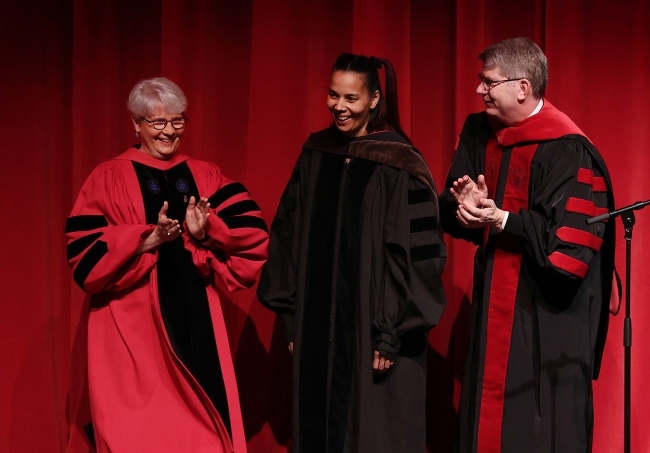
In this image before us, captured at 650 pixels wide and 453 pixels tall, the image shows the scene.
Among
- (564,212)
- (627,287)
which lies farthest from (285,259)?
(627,287)

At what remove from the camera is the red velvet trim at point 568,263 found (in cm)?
339

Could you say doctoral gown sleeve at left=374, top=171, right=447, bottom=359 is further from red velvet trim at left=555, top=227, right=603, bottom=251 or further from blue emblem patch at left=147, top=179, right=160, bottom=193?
blue emblem patch at left=147, top=179, right=160, bottom=193

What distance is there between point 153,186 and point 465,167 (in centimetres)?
136

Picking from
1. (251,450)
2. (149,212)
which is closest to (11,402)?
(251,450)

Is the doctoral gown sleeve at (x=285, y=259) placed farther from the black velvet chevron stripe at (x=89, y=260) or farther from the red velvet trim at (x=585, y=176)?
the red velvet trim at (x=585, y=176)

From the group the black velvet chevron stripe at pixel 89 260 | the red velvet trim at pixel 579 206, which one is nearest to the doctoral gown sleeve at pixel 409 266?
the red velvet trim at pixel 579 206

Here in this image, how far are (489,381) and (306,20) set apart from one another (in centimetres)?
223

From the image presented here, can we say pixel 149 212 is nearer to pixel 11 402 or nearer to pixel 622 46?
pixel 11 402

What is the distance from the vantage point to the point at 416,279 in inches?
143

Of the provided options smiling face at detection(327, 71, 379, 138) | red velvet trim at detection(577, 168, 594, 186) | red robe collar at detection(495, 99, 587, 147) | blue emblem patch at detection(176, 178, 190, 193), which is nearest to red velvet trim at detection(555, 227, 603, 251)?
red velvet trim at detection(577, 168, 594, 186)

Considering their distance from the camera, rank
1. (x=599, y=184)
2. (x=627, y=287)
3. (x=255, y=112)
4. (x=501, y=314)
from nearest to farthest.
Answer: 1. (x=627, y=287)
2. (x=599, y=184)
3. (x=501, y=314)
4. (x=255, y=112)

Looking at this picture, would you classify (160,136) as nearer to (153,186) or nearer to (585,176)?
(153,186)

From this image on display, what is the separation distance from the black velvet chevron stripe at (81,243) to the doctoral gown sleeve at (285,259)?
76 centimetres

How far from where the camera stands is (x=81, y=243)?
3.69m
